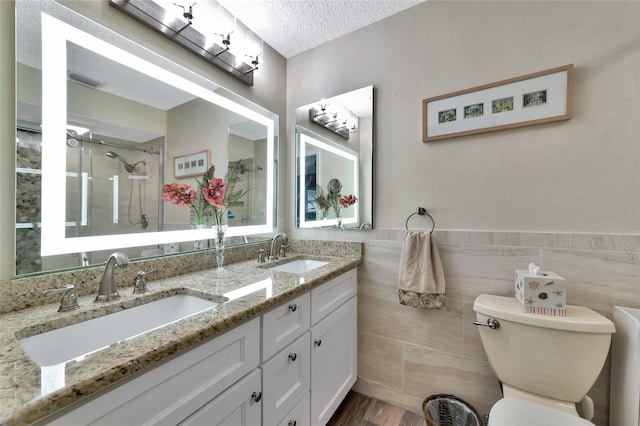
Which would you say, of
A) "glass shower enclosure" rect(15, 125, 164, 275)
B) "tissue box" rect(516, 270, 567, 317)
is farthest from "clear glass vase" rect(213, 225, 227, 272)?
"tissue box" rect(516, 270, 567, 317)

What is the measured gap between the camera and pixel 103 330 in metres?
0.85

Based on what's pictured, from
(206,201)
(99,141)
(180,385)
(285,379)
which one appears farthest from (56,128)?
(285,379)

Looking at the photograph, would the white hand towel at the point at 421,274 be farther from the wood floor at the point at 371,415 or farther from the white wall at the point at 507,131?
the wood floor at the point at 371,415

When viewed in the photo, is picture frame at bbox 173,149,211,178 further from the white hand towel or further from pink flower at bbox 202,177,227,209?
the white hand towel

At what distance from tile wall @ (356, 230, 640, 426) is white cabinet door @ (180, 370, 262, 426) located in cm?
95

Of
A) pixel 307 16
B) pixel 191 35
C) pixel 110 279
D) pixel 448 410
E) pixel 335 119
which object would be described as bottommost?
pixel 448 410

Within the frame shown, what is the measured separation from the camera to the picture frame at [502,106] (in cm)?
118

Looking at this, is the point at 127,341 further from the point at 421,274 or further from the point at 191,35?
the point at 191,35

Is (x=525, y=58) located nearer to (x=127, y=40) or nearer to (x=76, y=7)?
(x=127, y=40)

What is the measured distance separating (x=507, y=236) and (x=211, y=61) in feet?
6.15

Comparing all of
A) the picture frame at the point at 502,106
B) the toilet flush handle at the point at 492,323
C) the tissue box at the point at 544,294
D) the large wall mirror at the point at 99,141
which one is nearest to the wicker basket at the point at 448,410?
the toilet flush handle at the point at 492,323

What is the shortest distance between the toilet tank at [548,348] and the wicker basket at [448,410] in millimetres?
354

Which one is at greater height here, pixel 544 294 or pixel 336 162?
pixel 336 162

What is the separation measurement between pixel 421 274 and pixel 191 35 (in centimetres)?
179
